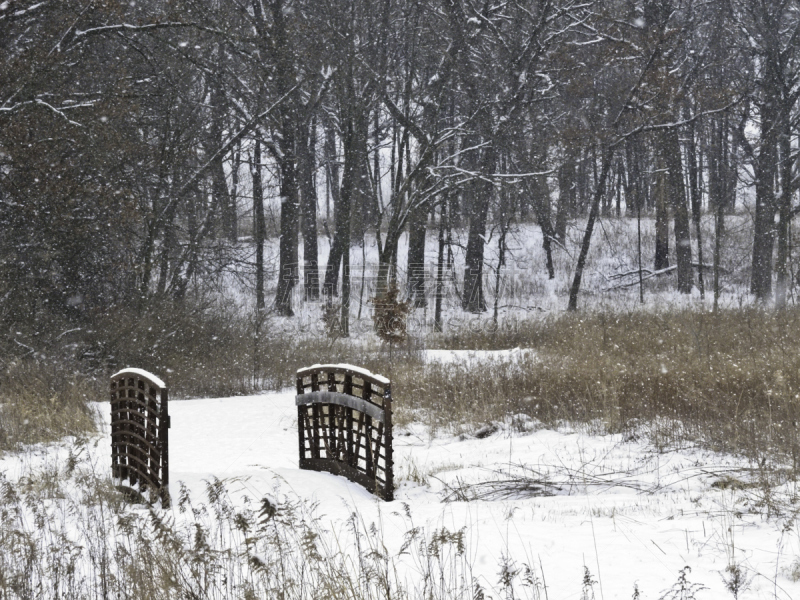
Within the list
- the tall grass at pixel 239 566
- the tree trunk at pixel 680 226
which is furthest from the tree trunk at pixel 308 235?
the tall grass at pixel 239 566

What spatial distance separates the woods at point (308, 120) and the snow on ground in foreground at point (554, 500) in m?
5.35

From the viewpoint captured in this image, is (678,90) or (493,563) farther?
(678,90)

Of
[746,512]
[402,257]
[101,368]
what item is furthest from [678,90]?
[746,512]

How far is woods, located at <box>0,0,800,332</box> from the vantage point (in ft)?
42.0

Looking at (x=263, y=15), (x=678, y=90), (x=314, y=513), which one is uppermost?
(x=263, y=15)

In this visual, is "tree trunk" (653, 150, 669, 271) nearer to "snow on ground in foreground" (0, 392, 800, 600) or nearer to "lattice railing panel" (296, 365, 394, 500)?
"snow on ground in foreground" (0, 392, 800, 600)

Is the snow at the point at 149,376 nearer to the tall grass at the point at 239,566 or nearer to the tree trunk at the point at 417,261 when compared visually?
the tall grass at the point at 239,566

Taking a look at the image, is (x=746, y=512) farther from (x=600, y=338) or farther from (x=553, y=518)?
(x=600, y=338)

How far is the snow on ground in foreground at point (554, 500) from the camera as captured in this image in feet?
13.5

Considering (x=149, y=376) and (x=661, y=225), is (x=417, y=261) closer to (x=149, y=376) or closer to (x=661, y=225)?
(x=661, y=225)

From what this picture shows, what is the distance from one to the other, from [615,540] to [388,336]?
939 cm

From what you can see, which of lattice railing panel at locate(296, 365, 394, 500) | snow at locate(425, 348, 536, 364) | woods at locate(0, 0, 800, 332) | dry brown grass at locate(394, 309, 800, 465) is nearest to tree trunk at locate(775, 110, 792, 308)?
woods at locate(0, 0, 800, 332)

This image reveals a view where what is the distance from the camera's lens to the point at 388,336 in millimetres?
13875

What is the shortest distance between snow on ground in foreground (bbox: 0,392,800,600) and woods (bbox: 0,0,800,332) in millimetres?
5347
